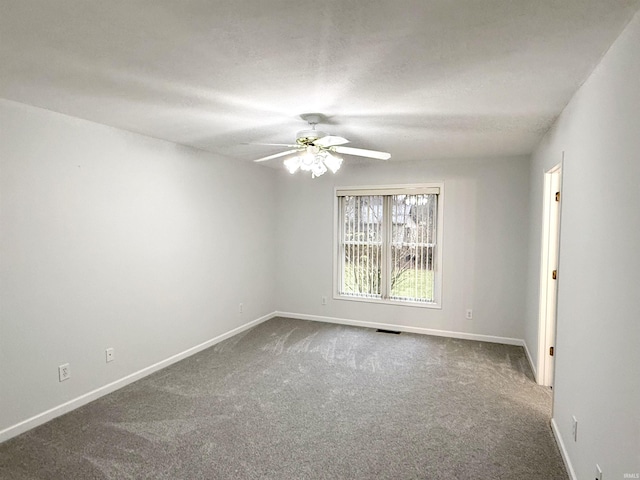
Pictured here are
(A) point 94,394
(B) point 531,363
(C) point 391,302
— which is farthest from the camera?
(C) point 391,302

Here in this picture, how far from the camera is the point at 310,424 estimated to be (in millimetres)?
2816

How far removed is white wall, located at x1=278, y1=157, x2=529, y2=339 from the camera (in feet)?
15.3

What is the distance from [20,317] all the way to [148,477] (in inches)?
58.3

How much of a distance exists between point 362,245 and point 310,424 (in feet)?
10.1

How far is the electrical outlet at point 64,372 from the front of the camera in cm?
296

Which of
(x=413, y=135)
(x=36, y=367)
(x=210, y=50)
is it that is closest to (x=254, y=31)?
(x=210, y=50)

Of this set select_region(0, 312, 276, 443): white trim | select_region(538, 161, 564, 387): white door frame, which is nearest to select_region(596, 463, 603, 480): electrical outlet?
select_region(538, 161, 564, 387): white door frame

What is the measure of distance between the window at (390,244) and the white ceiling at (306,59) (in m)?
2.07

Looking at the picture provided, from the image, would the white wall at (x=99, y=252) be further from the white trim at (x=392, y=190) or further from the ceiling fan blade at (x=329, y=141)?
the ceiling fan blade at (x=329, y=141)

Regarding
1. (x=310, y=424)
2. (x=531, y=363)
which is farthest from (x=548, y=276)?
(x=310, y=424)

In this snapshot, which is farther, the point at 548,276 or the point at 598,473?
the point at 548,276

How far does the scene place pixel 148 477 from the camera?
222 centimetres

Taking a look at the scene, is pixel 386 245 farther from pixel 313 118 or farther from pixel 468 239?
pixel 313 118

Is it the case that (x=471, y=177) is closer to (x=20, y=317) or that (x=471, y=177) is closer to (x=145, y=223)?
(x=145, y=223)
